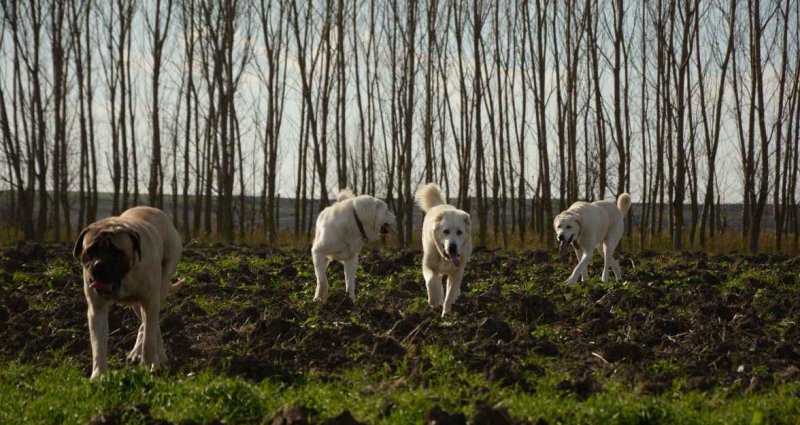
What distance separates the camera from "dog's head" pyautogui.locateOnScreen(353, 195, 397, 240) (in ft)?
36.0

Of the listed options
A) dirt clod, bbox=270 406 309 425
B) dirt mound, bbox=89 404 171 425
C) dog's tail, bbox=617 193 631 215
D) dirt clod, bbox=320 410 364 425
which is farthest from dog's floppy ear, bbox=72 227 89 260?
dog's tail, bbox=617 193 631 215

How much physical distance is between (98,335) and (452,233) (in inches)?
151

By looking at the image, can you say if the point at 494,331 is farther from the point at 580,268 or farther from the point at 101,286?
the point at 580,268

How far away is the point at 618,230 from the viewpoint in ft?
47.4

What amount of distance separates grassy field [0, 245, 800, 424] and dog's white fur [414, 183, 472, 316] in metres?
0.23

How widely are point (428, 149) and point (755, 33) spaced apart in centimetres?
844

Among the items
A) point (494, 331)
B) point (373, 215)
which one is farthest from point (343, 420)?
point (373, 215)

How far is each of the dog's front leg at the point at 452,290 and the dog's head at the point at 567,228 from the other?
3.58 metres

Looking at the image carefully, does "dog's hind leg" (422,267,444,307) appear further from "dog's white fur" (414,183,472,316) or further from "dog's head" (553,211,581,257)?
"dog's head" (553,211,581,257)

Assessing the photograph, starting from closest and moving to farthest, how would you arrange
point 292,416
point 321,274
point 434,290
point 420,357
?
point 292,416
point 420,357
point 434,290
point 321,274

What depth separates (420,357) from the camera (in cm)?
656

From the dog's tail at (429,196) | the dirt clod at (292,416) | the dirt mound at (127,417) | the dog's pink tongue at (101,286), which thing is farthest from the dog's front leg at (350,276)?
the dirt clod at (292,416)

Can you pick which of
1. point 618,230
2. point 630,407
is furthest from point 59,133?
point 630,407

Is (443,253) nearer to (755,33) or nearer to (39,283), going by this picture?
(39,283)
